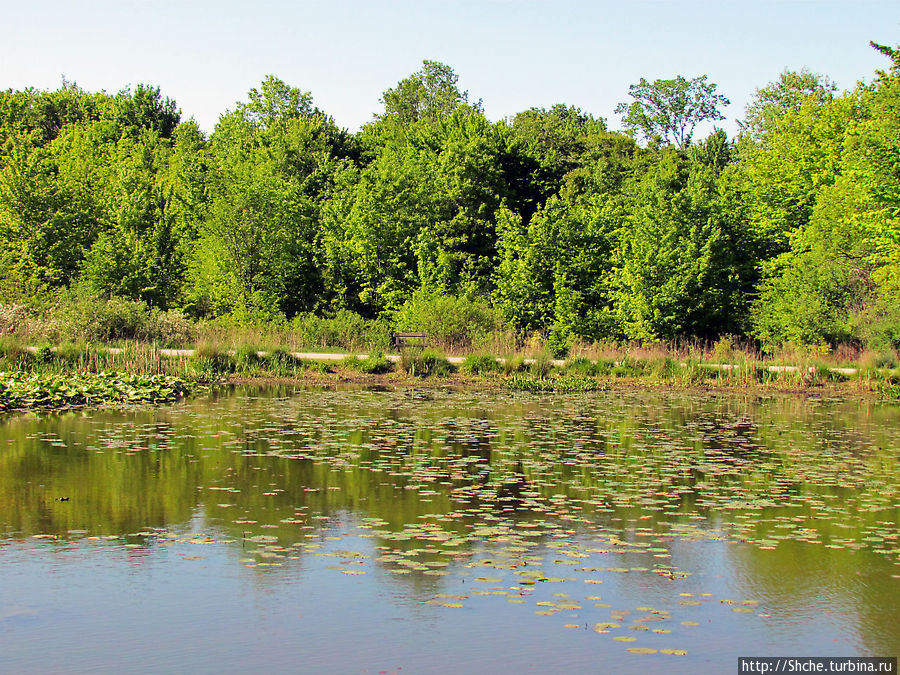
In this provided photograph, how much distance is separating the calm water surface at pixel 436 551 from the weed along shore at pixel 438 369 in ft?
30.1

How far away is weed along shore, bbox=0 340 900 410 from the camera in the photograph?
24.8 m

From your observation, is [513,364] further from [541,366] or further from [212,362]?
[212,362]

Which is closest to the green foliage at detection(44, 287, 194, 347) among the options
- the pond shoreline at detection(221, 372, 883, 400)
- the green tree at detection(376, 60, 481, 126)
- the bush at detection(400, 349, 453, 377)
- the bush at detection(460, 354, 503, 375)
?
the pond shoreline at detection(221, 372, 883, 400)

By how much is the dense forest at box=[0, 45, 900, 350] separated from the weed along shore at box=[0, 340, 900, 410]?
3.73 m

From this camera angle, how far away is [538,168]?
1934 inches

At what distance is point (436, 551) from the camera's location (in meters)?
8.40

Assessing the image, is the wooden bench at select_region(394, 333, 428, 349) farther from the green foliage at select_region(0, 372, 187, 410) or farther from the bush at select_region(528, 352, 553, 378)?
the green foliage at select_region(0, 372, 187, 410)

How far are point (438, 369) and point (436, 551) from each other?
1960 cm

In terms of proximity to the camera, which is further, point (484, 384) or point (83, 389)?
point (484, 384)

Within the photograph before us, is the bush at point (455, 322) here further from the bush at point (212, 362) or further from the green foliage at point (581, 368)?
the bush at point (212, 362)

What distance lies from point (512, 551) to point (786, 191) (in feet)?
124

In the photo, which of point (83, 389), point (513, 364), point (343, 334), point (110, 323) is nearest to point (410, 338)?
point (343, 334)

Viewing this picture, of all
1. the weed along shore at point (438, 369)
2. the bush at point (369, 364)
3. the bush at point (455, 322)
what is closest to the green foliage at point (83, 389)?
the weed along shore at point (438, 369)

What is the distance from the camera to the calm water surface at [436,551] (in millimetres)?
6324
